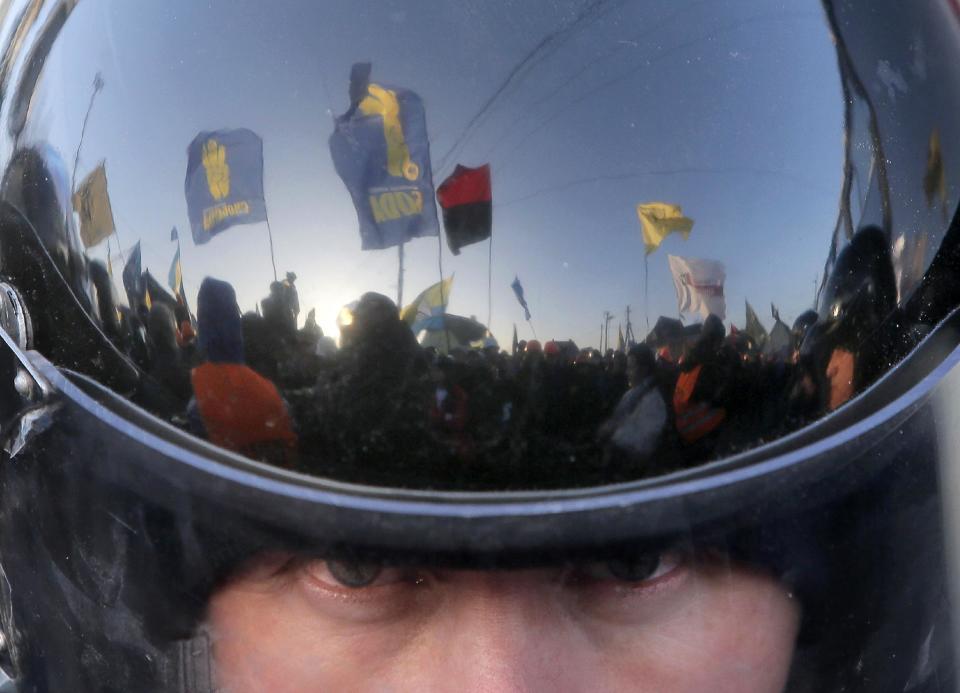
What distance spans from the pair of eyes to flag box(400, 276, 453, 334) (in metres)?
0.21

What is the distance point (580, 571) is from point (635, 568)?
52 millimetres

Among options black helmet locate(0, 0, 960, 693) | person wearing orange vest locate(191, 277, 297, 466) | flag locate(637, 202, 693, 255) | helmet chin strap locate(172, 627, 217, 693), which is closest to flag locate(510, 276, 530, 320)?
black helmet locate(0, 0, 960, 693)

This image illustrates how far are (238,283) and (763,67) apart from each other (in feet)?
1.50

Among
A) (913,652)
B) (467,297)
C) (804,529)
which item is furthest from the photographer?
(913,652)

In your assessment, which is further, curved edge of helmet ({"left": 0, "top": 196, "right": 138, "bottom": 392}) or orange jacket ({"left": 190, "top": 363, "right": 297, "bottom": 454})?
curved edge of helmet ({"left": 0, "top": 196, "right": 138, "bottom": 392})

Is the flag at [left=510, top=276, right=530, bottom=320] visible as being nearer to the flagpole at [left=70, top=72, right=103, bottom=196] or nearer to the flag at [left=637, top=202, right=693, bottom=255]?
the flag at [left=637, top=202, right=693, bottom=255]

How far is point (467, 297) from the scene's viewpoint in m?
0.84

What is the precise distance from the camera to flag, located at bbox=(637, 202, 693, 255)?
0.86 metres

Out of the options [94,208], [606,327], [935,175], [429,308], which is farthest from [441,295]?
[935,175]

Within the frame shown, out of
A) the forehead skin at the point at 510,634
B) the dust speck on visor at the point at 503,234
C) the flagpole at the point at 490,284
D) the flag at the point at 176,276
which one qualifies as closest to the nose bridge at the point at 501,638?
the forehead skin at the point at 510,634

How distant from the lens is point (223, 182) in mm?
900

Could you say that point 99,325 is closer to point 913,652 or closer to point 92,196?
point 92,196

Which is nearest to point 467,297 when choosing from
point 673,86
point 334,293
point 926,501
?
point 334,293

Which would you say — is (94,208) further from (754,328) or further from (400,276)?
(754,328)
